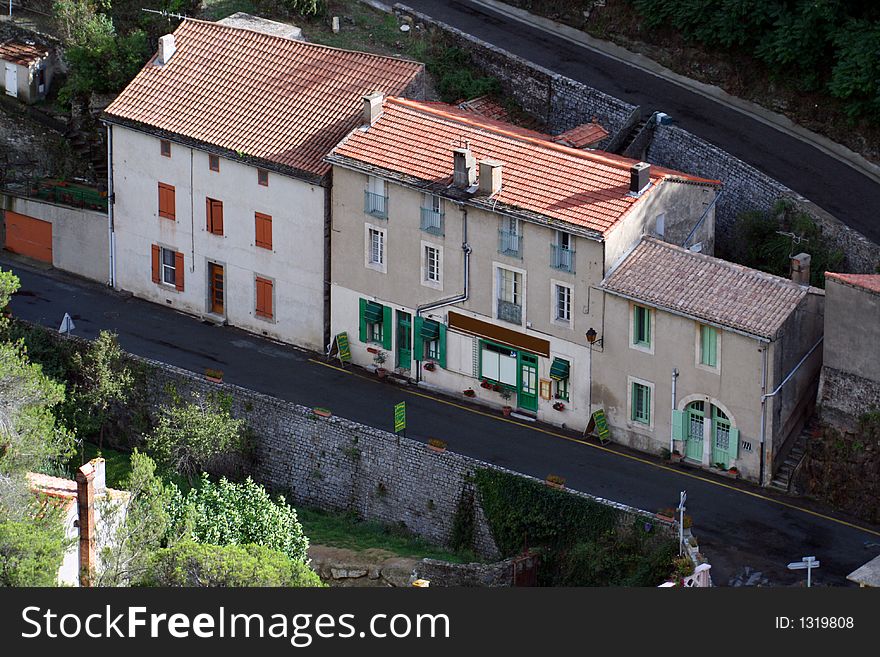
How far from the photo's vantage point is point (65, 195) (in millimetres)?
94250

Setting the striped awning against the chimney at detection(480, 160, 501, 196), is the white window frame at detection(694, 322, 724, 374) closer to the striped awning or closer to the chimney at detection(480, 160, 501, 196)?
the striped awning

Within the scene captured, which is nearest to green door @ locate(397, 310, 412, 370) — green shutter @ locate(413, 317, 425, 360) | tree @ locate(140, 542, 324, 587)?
green shutter @ locate(413, 317, 425, 360)

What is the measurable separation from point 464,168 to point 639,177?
574 cm

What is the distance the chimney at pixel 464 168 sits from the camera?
81.2 m

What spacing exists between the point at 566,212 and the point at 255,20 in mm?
21384

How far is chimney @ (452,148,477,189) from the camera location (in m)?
81.2

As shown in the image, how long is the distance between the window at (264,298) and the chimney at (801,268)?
19171mm

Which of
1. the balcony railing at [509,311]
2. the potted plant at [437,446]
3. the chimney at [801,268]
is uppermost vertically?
the chimney at [801,268]

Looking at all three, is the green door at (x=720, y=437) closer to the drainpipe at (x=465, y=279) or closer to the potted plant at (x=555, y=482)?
the potted plant at (x=555, y=482)

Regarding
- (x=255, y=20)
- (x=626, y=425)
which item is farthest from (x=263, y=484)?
(x=255, y=20)

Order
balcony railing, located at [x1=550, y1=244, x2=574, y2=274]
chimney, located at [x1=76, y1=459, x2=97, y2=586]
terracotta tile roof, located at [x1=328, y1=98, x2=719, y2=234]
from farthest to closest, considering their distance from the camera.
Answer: balcony railing, located at [x1=550, y1=244, x2=574, y2=274]
terracotta tile roof, located at [x1=328, y1=98, x2=719, y2=234]
chimney, located at [x1=76, y1=459, x2=97, y2=586]

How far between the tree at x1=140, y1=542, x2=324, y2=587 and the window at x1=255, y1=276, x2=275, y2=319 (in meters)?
16.6

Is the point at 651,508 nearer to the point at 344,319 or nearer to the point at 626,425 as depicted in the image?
the point at 626,425

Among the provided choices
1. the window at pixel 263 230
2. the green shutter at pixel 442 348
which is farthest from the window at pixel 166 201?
the green shutter at pixel 442 348
